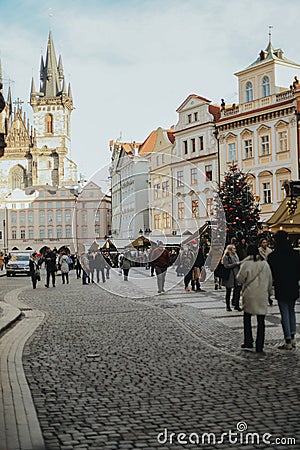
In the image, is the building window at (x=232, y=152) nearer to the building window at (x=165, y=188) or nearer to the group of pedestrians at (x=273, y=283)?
the building window at (x=165, y=188)

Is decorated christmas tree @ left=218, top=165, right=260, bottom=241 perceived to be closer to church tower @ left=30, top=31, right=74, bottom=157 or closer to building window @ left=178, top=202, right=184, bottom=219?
building window @ left=178, top=202, right=184, bottom=219

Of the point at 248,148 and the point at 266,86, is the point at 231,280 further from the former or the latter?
the point at 248,148

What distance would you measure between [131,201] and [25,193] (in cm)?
9023

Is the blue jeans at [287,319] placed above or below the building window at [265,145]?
below

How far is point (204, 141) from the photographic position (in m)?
53.0

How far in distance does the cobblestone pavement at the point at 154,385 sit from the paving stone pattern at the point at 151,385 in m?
0.01

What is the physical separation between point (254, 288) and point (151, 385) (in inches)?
118

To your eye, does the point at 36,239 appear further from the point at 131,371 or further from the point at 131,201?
the point at 131,371

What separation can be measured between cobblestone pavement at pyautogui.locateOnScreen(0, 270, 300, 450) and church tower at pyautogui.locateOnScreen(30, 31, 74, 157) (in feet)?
388

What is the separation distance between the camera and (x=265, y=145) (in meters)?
46.5

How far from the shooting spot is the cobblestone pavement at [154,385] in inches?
219

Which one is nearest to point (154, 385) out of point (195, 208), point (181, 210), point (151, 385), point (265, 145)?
point (151, 385)

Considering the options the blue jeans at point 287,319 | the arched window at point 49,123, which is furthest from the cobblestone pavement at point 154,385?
the arched window at point 49,123

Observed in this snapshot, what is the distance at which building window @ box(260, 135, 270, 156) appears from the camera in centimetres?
4619
